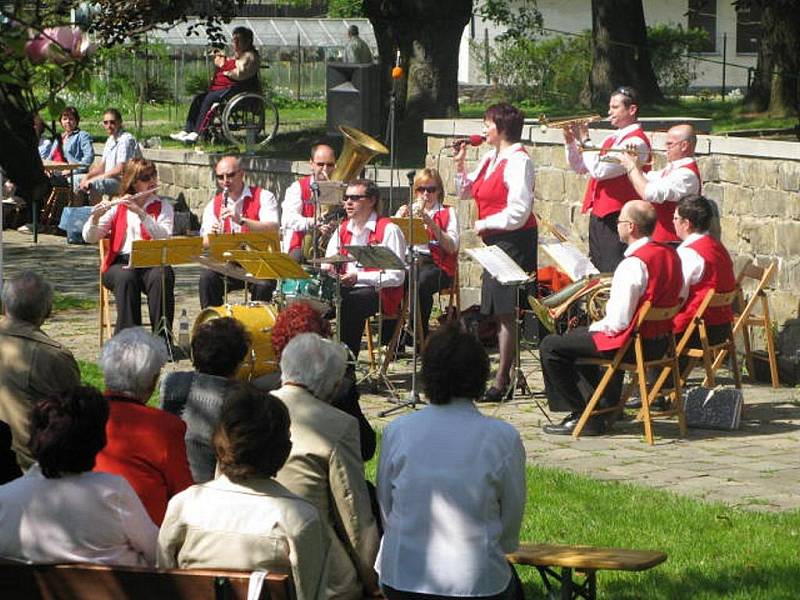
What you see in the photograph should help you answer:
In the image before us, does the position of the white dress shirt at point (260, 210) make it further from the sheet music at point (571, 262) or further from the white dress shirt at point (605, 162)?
the sheet music at point (571, 262)

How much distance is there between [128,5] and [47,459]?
1331cm

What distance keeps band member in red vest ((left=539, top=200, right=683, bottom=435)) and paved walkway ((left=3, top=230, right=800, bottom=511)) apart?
0.73ft

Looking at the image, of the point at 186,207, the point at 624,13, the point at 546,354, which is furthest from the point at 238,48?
the point at 546,354

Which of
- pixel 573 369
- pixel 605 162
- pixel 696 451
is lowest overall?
pixel 696 451

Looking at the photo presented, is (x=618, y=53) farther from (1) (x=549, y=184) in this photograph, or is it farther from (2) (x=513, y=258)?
(2) (x=513, y=258)

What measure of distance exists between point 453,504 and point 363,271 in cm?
613

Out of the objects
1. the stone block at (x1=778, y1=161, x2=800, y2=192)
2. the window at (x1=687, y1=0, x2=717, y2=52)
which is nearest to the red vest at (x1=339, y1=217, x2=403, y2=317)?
the stone block at (x1=778, y1=161, x2=800, y2=192)

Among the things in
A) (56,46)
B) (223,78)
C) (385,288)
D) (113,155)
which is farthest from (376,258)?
(223,78)

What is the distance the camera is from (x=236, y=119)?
21453 mm

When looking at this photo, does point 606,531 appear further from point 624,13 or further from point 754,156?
point 624,13

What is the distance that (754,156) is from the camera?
1220 centimetres

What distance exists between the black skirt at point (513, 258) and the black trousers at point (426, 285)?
54 centimetres

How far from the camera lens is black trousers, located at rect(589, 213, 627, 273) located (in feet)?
38.8

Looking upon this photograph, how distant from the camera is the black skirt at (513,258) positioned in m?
10.9
